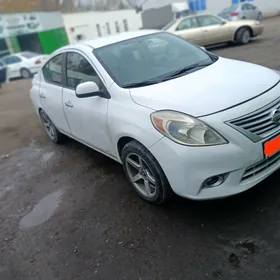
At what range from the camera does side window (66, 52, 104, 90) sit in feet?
11.1

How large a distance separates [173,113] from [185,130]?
19cm

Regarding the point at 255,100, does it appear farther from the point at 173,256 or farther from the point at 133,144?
the point at 173,256

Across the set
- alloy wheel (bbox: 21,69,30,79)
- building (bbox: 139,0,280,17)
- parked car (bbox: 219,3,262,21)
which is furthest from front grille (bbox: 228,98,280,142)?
building (bbox: 139,0,280,17)

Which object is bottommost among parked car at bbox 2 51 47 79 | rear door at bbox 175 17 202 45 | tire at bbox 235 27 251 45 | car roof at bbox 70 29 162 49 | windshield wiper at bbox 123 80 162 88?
parked car at bbox 2 51 47 79

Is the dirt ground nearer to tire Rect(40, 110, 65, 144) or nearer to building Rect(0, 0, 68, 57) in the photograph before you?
tire Rect(40, 110, 65, 144)

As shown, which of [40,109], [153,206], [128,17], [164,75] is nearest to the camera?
[153,206]

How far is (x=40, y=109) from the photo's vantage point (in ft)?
16.6

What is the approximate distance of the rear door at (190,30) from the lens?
1172 centimetres

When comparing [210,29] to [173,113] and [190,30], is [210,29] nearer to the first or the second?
[190,30]

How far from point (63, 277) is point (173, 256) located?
2.90 feet

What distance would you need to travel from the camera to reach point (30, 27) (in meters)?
25.0

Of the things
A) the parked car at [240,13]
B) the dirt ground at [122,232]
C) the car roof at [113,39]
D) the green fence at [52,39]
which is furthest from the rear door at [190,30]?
the green fence at [52,39]

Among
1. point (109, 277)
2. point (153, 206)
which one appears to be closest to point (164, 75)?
point (153, 206)

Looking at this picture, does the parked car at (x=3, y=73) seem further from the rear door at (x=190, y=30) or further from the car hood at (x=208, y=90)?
the car hood at (x=208, y=90)
